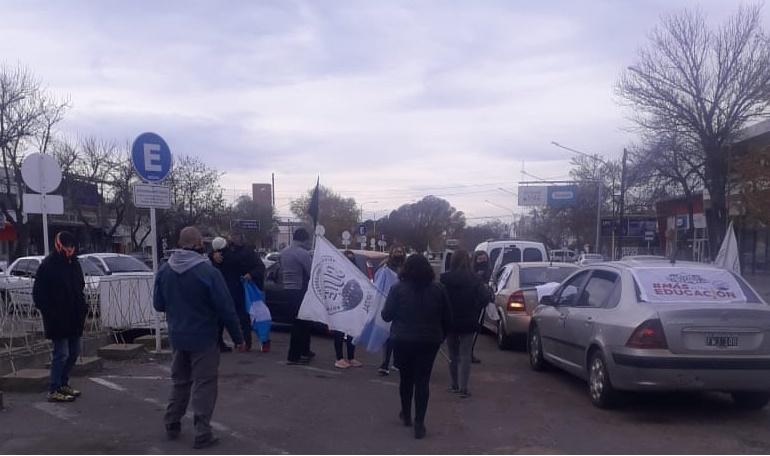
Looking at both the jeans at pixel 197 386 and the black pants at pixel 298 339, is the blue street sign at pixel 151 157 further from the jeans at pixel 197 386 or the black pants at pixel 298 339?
the jeans at pixel 197 386

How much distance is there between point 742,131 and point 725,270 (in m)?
25.6

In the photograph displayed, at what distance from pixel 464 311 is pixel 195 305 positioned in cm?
326

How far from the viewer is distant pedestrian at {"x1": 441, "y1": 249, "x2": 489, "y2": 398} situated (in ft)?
27.3

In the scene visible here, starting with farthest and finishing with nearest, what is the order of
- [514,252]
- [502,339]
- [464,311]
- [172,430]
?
[514,252] < [502,339] < [464,311] < [172,430]

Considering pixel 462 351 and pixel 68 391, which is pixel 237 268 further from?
pixel 462 351

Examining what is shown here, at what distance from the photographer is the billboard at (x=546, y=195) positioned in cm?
5459

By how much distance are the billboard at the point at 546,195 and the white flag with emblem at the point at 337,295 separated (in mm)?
46192

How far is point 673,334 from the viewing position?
23.3ft

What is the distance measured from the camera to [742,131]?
30.9m

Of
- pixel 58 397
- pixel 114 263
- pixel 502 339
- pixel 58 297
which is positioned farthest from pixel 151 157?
pixel 114 263

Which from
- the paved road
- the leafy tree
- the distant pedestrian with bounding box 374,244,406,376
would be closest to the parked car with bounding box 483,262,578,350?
the paved road

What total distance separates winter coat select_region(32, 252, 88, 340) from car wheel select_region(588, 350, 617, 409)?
5.30 metres

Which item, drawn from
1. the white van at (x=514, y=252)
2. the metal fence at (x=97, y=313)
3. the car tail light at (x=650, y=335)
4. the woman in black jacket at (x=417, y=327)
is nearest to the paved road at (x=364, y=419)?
the woman in black jacket at (x=417, y=327)

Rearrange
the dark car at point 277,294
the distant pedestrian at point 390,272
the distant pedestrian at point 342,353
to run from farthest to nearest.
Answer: the dark car at point 277,294 → the distant pedestrian at point 342,353 → the distant pedestrian at point 390,272
